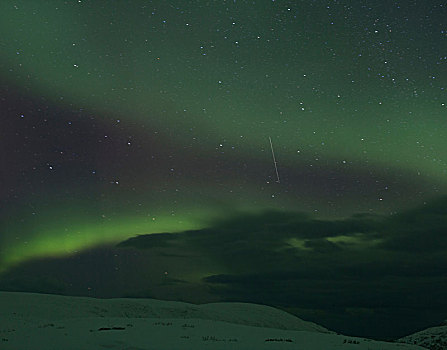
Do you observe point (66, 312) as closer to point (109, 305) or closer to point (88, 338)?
point (109, 305)

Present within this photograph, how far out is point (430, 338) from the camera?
174 meters

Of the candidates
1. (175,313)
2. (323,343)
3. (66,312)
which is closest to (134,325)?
(323,343)

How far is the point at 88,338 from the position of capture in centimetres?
2731

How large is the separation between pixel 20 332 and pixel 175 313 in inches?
2114

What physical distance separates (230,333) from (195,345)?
A: 24.3ft

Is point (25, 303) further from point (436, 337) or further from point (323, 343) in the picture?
point (436, 337)

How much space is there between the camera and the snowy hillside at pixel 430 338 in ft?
515

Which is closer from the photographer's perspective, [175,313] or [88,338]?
[88,338]

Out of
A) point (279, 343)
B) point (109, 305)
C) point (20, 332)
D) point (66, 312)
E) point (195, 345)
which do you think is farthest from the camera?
point (109, 305)

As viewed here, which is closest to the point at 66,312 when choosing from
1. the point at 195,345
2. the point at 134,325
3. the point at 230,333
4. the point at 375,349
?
the point at 134,325

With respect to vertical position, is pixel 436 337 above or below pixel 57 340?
below

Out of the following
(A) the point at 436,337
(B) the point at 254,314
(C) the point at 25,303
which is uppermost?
(C) the point at 25,303

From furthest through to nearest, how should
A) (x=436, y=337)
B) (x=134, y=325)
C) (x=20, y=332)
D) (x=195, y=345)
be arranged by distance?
→ (x=436, y=337) < (x=134, y=325) < (x=20, y=332) < (x=195, y=345)

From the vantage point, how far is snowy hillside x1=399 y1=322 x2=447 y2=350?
157100 mm
